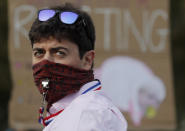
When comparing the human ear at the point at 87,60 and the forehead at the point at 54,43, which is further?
the human ear at the point at 87,60

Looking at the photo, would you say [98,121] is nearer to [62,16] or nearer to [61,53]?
[61,53]

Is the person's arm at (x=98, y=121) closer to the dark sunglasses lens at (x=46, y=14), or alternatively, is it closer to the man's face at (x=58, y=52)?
the man's face at (x=58, y=52)

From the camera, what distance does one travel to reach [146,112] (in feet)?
21.9

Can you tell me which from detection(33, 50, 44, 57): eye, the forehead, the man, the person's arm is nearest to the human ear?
the man

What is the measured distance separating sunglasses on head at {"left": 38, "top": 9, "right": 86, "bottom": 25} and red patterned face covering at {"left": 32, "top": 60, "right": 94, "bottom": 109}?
0.75 feet

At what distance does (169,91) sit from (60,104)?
495 centimetres

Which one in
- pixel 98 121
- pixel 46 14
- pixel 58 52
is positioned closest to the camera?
pixel 98 121

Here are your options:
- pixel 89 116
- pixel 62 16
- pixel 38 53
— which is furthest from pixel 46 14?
pixel 89 116

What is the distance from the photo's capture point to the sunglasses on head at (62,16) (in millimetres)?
2023

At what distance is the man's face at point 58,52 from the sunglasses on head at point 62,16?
112 millimetres

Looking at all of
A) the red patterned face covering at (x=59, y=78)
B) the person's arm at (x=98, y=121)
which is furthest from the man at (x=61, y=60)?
the person's arm at (x=98, y=121)

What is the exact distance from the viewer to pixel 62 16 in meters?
2.03

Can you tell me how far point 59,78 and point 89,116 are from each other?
432 millimetres

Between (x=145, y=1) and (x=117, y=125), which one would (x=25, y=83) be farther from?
(x=117, y=125)
